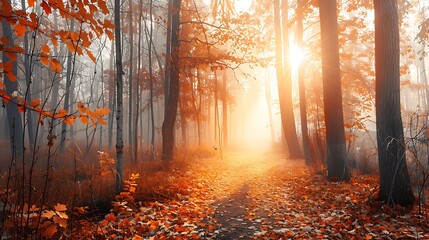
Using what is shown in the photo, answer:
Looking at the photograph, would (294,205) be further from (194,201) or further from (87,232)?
(87,232)

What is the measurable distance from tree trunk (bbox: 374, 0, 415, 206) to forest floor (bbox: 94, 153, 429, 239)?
0.30 metres

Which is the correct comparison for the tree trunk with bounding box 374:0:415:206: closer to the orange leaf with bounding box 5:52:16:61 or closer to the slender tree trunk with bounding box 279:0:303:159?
the orange leaf with bounding box 5:52:16:61

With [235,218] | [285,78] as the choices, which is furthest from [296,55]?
[235,218]

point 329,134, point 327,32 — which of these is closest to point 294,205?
point 329,134

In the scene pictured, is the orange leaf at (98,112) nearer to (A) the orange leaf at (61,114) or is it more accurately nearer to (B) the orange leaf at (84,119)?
(B) the orange leaf at (84,119)

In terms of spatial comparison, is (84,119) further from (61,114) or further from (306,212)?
(306,212)

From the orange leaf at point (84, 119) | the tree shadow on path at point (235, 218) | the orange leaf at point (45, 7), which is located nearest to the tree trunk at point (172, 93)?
the tree shadow on path at point (235, 218)

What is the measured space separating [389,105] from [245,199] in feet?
11.4

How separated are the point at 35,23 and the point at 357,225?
4.81 metres

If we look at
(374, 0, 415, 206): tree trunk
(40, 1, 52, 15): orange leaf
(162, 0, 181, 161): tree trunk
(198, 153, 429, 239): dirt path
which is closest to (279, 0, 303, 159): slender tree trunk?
(198, 153, 429, 239): dirt path

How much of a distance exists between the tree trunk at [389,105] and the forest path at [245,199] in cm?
227

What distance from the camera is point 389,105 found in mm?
4676

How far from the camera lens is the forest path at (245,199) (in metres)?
4.14

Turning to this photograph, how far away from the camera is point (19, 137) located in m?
12.6
